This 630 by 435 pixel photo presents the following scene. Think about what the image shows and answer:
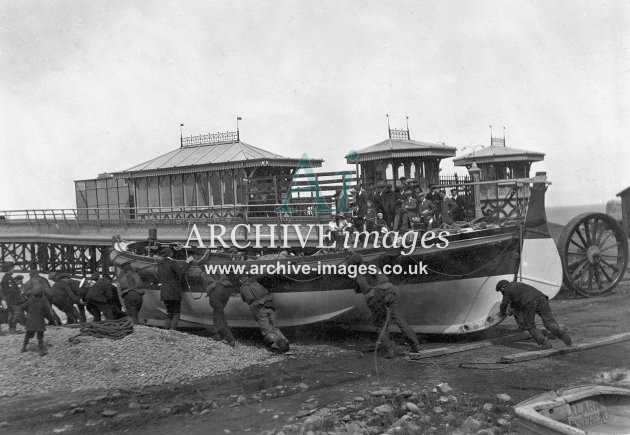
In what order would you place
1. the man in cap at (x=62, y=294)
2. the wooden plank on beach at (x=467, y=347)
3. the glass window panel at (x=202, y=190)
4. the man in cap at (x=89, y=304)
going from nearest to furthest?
the wooden plank on beach at (x=467, y=347)
the man in cap at (x=89, y=304)
the man in cap at (x=62, y=294)
the glass window panel at (x=202, y=190)

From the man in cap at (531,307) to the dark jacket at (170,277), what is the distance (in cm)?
596

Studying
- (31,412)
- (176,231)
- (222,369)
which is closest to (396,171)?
(176,231)

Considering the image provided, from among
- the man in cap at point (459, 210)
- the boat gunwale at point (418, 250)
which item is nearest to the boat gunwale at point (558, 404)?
the boat gunwale at point (418, 250)

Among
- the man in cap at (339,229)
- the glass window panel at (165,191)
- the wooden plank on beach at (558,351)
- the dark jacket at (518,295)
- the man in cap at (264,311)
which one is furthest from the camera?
the glass window panel at (165,191)

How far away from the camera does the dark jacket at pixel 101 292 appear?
1202 cm

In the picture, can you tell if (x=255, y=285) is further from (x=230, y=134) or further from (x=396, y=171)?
(x=230, y=134)

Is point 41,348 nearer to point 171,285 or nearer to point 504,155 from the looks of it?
point 171,285

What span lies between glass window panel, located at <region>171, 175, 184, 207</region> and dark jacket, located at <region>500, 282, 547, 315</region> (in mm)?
16089

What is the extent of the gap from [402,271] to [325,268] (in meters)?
1.40

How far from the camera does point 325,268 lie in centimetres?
1093

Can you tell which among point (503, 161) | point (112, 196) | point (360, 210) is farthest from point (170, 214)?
point (503, 161)

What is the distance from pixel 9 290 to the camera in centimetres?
1395

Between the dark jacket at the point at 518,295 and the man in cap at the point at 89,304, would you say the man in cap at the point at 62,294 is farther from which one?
the dark jacket at the point at 518,295

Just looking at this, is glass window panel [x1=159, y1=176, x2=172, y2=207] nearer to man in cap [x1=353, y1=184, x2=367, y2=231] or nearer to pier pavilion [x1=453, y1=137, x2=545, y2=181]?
man in cap [x1=353, y1=184, x2=367, y2=231]
